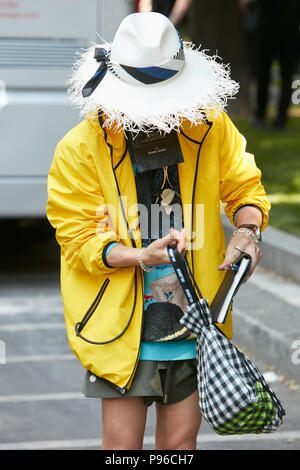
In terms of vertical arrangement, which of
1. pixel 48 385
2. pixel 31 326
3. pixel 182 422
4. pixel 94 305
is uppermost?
pixel 94 305

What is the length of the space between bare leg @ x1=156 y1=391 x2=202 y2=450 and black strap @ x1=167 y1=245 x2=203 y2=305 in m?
0.43

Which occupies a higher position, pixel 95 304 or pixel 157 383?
pixel 95 304

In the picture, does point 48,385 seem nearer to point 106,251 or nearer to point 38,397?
point 38,397

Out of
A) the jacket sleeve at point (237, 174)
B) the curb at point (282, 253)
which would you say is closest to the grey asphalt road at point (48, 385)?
the curb at point (282, 253)

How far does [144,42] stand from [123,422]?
1.29 meters

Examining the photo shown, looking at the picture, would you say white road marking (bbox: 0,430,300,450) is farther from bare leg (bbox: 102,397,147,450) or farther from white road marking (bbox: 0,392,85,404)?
bare leg (bbox: 102,397,147,450)

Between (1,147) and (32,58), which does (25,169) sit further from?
(32,58)

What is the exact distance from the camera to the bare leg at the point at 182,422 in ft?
11.0

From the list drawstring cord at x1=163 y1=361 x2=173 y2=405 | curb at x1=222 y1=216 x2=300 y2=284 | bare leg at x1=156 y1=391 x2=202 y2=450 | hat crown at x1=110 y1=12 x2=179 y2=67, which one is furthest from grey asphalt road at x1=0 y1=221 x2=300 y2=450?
hat crown at x1=110 y1=12 x2=179 y2=67

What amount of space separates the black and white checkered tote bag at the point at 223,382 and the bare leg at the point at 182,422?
9.4 inches

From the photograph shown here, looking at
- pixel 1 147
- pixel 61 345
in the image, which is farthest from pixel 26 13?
pixel 61 345

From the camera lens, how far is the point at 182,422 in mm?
3344

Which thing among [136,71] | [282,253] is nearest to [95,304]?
[136,71]

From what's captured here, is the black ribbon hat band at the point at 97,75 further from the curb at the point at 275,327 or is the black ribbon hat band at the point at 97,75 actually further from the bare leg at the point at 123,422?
the curb at the point at 275,327
